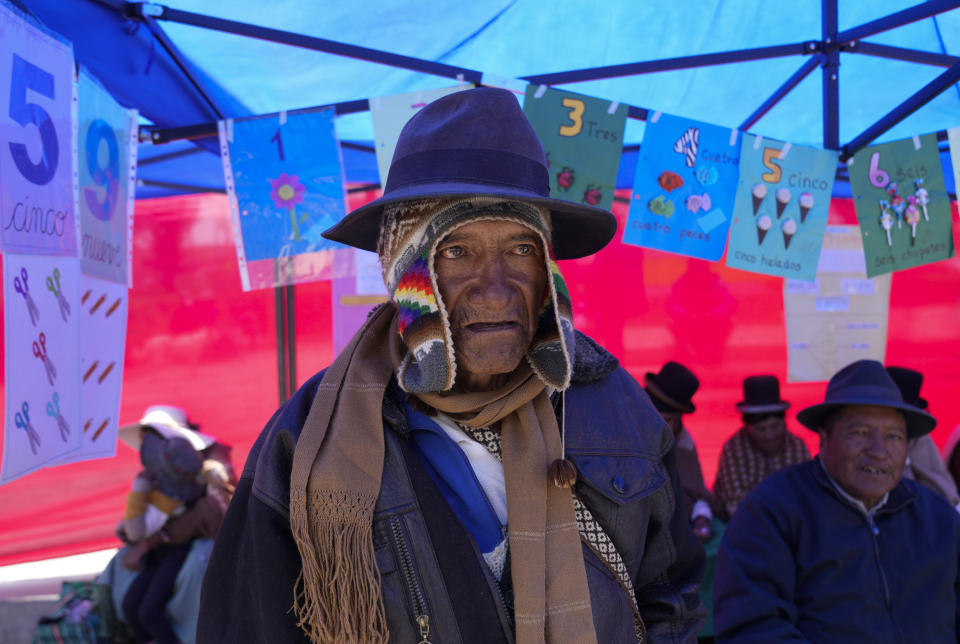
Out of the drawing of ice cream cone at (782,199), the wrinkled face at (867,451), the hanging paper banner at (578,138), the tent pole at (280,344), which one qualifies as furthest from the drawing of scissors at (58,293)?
the drawing of ice cream cone at (782,199)

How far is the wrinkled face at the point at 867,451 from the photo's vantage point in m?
2.60

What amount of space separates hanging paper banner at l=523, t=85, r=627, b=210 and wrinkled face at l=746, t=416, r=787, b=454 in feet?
7.30

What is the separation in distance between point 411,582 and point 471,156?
75cm

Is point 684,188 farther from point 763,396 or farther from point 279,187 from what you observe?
point 763,396

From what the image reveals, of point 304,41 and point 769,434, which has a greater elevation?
point 304,41

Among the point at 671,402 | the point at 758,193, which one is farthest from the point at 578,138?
the point at 671,402

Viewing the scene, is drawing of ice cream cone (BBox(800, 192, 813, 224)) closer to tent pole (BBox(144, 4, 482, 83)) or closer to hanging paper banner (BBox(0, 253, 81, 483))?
tent pole (BBox(144, 4, 482, 83))

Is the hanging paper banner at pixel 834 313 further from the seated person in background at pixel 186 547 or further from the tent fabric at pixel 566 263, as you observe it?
the seated person in background at pixel 186 547

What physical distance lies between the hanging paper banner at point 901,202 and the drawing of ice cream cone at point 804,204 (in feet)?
0.74

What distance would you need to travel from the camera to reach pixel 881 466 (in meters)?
2.60

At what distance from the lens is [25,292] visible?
192cm

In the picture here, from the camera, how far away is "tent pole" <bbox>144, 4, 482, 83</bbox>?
2.75 meters

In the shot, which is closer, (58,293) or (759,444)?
(58,293)

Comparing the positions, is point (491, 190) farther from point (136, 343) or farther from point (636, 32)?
point (136, 343)
